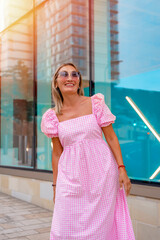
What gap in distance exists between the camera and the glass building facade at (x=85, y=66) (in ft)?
14.2

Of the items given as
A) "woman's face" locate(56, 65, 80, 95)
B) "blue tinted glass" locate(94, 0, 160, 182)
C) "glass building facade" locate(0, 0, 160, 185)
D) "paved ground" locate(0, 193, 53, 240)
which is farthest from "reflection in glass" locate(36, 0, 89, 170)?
"woman's face" locate(56, 65, 80, 95)

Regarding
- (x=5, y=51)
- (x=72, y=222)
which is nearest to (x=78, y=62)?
(x=5, y=51)

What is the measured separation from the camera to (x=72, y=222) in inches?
89.6

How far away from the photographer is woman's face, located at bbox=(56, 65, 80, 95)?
258 cm

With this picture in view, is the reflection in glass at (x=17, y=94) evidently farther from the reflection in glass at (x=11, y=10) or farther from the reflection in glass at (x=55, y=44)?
the reflection in glass at (x=55, y=44)

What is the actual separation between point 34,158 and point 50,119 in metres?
4.36

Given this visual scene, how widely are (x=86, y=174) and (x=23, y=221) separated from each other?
3044 millimetres

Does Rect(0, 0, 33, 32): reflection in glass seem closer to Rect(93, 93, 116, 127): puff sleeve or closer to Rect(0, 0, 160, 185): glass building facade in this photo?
Rect(0, 0, 160, 185): glass building facade

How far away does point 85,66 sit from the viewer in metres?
5.61

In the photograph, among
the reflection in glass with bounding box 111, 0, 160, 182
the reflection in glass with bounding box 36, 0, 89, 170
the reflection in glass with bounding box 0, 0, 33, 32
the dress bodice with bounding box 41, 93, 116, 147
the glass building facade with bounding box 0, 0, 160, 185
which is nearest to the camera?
the dress bodice with bounding box 41, 93, 116, 147

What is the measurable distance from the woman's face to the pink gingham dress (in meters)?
0.25

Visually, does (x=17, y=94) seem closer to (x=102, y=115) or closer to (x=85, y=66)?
(x=85, y=66)

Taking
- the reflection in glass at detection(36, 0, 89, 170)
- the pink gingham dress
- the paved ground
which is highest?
the reflection in glass at detection(36, 0, 89, 170)

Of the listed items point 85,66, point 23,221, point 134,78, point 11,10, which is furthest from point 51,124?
point 11,10
